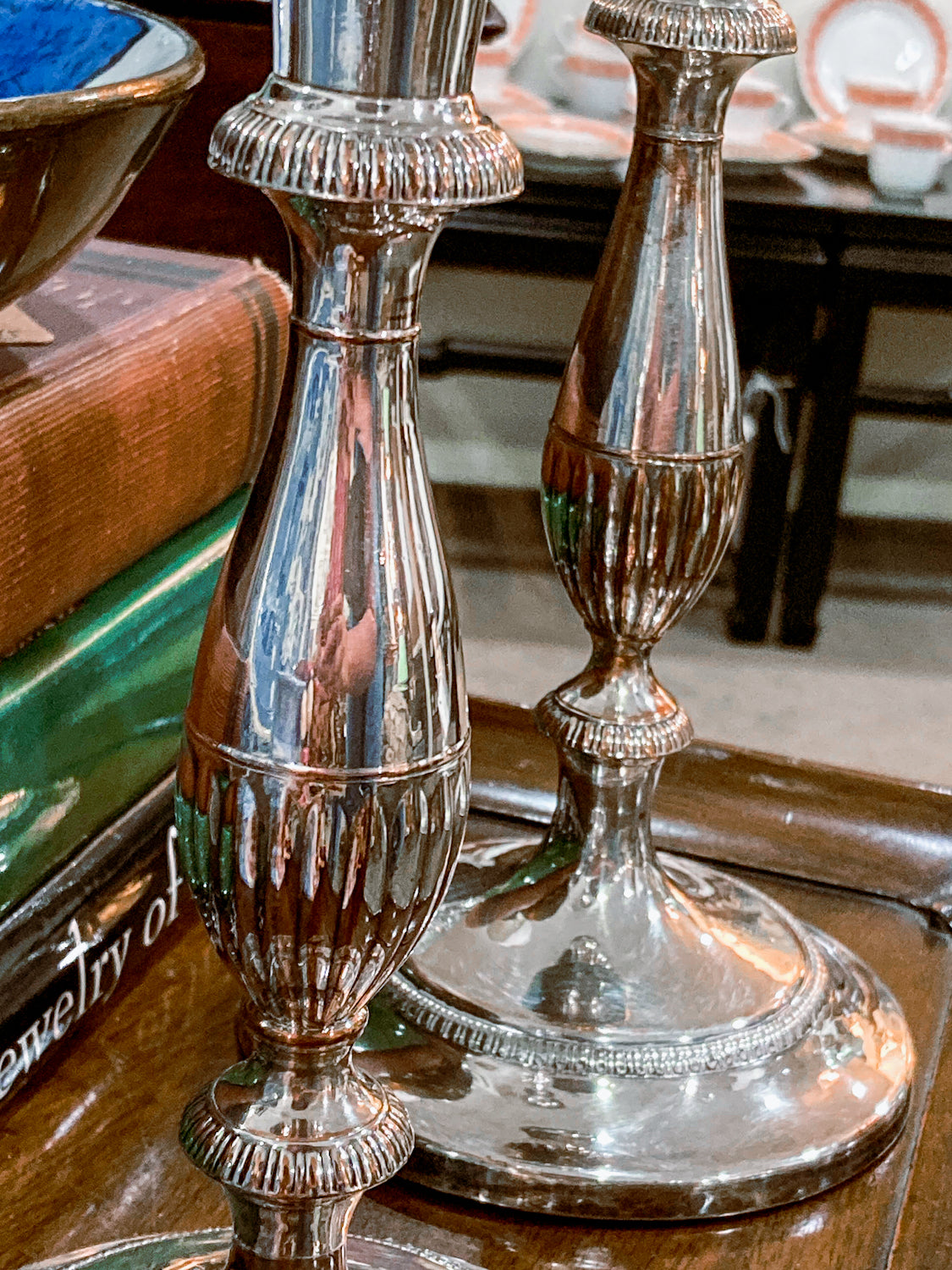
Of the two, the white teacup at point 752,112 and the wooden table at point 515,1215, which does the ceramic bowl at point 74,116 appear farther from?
the white teacup at point 752,112

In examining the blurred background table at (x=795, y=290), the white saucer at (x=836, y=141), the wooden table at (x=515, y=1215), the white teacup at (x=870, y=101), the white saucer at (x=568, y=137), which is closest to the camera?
the wooden table at (x=515, y=1215)

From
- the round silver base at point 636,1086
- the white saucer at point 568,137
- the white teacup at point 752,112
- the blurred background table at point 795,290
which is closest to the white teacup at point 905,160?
the blurred background table at point 795,290

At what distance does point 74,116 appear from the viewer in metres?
0.30

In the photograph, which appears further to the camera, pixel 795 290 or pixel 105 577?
pixel 795 290

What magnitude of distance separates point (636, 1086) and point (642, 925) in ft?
0.14

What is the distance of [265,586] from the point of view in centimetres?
23

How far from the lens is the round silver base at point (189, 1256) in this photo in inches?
12.1

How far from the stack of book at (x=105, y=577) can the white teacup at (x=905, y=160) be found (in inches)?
52.2

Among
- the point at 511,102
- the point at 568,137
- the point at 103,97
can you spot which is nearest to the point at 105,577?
the point at 103,97

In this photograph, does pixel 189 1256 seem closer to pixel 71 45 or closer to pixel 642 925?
pixel 642 925

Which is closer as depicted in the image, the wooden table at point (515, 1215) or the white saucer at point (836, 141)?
the wooden table at point (515, 1215)

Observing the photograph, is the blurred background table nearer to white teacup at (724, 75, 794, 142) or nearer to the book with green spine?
white teacup at (724, 75, 794, 142)

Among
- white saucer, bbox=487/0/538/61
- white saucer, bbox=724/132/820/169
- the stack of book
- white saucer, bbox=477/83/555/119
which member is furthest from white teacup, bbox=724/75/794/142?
the stack of book

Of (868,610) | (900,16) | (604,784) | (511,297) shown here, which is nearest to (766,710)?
(868,610)
